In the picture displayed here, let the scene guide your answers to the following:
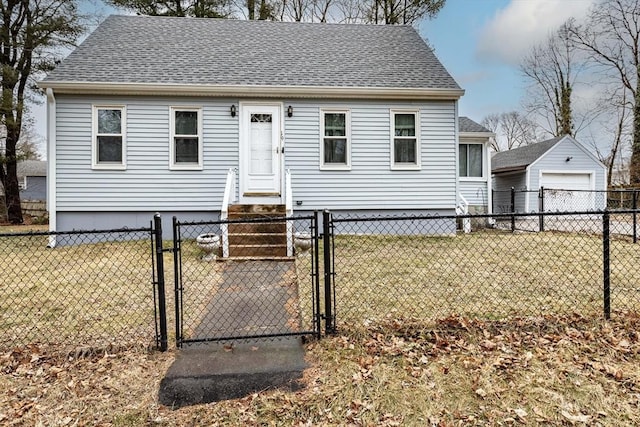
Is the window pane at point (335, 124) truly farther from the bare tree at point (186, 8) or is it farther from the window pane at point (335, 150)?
the bare tree at point (186, 8)

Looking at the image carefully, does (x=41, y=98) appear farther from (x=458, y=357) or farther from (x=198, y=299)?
(x=458, y=357)

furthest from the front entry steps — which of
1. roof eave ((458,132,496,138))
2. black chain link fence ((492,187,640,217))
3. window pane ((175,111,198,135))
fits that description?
black chain link fence ((492,187,640,217))

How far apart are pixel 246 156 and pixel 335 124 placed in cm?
241

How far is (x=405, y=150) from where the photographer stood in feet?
32.6

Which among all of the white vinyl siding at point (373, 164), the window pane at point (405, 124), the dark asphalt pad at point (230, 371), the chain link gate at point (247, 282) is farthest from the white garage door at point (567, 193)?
the dark asphalt pad at point (230, 371)

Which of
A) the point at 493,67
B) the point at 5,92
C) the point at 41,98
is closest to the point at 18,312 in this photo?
the point at 5,92

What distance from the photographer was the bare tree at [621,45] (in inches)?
821

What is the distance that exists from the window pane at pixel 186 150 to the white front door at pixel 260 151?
3.77 feet

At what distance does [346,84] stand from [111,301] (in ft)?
23.8

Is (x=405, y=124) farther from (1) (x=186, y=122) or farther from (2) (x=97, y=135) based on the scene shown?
(2) (x=97, y=135)

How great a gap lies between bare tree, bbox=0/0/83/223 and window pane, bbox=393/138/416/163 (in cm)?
1487

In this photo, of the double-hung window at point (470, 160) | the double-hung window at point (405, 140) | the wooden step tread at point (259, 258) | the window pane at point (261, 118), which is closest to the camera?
the wooden step tread at point (259, 258)

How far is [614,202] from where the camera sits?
18.3 m

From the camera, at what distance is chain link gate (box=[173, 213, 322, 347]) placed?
3.65 metres
